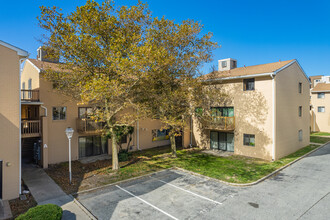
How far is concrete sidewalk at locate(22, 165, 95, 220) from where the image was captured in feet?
28.2

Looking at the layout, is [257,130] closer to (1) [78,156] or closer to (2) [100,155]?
(2) [100,155]

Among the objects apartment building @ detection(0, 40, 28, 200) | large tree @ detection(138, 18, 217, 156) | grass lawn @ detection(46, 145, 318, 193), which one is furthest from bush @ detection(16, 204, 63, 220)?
large tree @ detection(138, 18, 217, 156)

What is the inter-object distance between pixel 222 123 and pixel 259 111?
330cm

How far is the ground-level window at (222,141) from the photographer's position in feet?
63.6

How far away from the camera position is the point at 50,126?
15.5 metres

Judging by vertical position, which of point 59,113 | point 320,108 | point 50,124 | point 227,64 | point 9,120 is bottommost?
point 50,124

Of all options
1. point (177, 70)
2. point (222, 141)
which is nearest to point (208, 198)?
point (177, 70)

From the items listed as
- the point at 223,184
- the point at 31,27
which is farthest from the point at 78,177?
the point at 31,27

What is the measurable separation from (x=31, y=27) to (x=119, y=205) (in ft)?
38.2

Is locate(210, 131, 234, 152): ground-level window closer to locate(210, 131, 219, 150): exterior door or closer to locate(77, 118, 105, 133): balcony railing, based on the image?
locate(210, 131, 219, 150): exterior door

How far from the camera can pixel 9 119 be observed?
33.6ft

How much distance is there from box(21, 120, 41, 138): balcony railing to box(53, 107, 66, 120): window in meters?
1.24

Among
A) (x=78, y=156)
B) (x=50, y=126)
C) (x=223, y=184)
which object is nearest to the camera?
(x=223, y=184)

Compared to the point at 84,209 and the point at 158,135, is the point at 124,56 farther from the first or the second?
the point at 158,135
